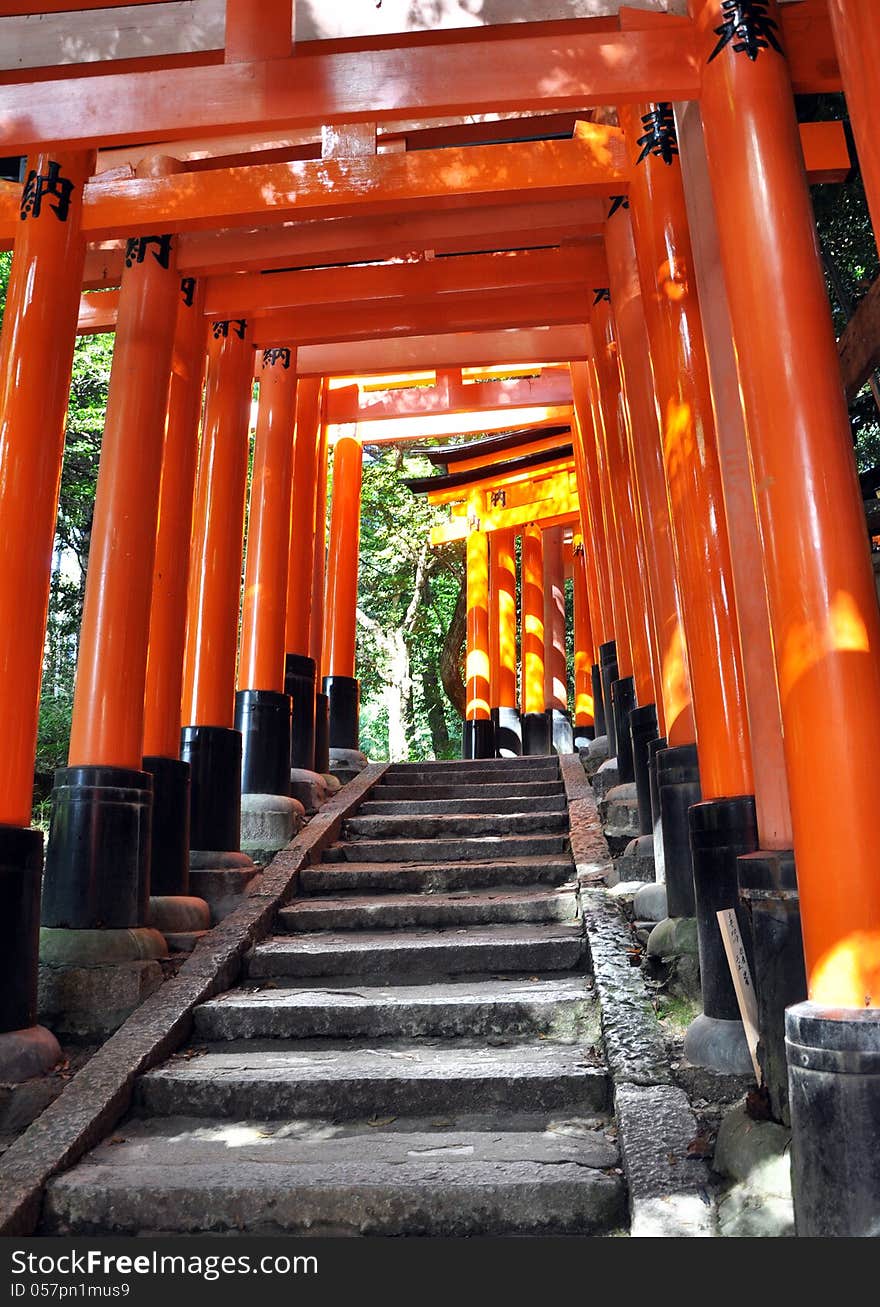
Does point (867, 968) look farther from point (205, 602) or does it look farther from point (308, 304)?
point (308, 304)

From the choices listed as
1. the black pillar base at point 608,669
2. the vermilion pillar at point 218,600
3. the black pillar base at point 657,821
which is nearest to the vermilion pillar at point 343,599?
the black pillar base at point 608,669

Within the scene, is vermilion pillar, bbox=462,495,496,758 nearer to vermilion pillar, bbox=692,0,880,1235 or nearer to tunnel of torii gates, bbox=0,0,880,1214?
tunnel of torii gates, bbox=0,0,880,1214

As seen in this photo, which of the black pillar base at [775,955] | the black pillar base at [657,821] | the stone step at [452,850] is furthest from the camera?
the stone step at [452,850]

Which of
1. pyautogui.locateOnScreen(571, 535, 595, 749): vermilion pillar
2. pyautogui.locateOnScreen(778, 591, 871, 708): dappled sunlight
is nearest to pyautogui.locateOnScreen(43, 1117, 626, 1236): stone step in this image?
pyautogui.locateOnScreen(778, 591, 871, 708): dappled sunlight

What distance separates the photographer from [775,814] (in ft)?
12.0

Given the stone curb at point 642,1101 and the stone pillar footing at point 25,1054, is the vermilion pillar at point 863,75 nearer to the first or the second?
the stone curb at point 642,1101

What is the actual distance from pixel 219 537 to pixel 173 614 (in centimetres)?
95

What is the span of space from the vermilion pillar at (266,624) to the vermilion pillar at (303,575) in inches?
38.3

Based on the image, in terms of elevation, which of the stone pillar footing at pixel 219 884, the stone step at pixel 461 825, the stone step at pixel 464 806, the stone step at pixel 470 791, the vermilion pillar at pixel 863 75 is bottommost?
the stone pillar footing at pixel 219 884

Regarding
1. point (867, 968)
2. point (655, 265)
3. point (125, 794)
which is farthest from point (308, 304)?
point (867, 968)

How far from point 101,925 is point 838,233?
23.8 ft

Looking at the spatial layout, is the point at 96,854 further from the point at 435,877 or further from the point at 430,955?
the point at 435,877

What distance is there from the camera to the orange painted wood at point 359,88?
437cm

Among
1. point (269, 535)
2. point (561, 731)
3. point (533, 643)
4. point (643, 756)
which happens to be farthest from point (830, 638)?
point (561, 731)
